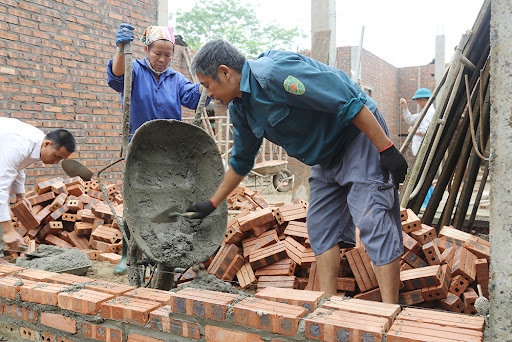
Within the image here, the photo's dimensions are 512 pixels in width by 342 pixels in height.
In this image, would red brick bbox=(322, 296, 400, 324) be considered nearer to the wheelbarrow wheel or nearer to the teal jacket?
the teal jacket

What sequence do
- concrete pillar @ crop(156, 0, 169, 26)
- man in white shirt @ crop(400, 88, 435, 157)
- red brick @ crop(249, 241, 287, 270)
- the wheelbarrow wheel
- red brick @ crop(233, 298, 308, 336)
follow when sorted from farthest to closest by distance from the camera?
the wheelbarrow wheel
concrete pillar @ crop(156, 0, 169, 26)
man in white shirt @ crop(400, 88, 435, 157)
red brick @ crop(249, 241, 287, 270)
red brick @ crop(233, 298, 308, 336)

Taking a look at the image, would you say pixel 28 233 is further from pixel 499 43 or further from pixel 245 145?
pixel 499 43

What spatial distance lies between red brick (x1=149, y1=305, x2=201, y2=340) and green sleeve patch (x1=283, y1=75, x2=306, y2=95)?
114 centimetres

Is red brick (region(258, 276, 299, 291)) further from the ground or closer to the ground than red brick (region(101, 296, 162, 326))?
closer to the ground

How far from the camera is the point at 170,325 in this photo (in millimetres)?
2023

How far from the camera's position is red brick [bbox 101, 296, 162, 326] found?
2.07 metres

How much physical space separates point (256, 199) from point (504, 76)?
4.63m

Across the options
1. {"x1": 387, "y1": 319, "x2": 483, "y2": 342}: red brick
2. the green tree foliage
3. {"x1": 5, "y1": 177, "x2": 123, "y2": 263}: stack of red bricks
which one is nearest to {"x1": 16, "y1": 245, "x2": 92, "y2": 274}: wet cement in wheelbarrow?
{"x1": 5, "y1": 177, "x2": 123, "y2": 263}: stack of red bricks

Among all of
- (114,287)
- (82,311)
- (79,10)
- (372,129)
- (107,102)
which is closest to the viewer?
(372,129)

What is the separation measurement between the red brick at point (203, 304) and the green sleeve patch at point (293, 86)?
3.20 feet

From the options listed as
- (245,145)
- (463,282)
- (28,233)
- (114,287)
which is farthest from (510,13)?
(28,233)

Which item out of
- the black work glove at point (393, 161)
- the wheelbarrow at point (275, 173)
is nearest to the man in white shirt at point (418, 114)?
the wheelbarrow at point (275, 173)

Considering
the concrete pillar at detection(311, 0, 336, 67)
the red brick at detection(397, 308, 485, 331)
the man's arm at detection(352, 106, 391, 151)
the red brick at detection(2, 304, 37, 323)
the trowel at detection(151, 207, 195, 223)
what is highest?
the concrete pillar at detection(311, 0, 336, 67)

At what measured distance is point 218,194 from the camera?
2547 mm
